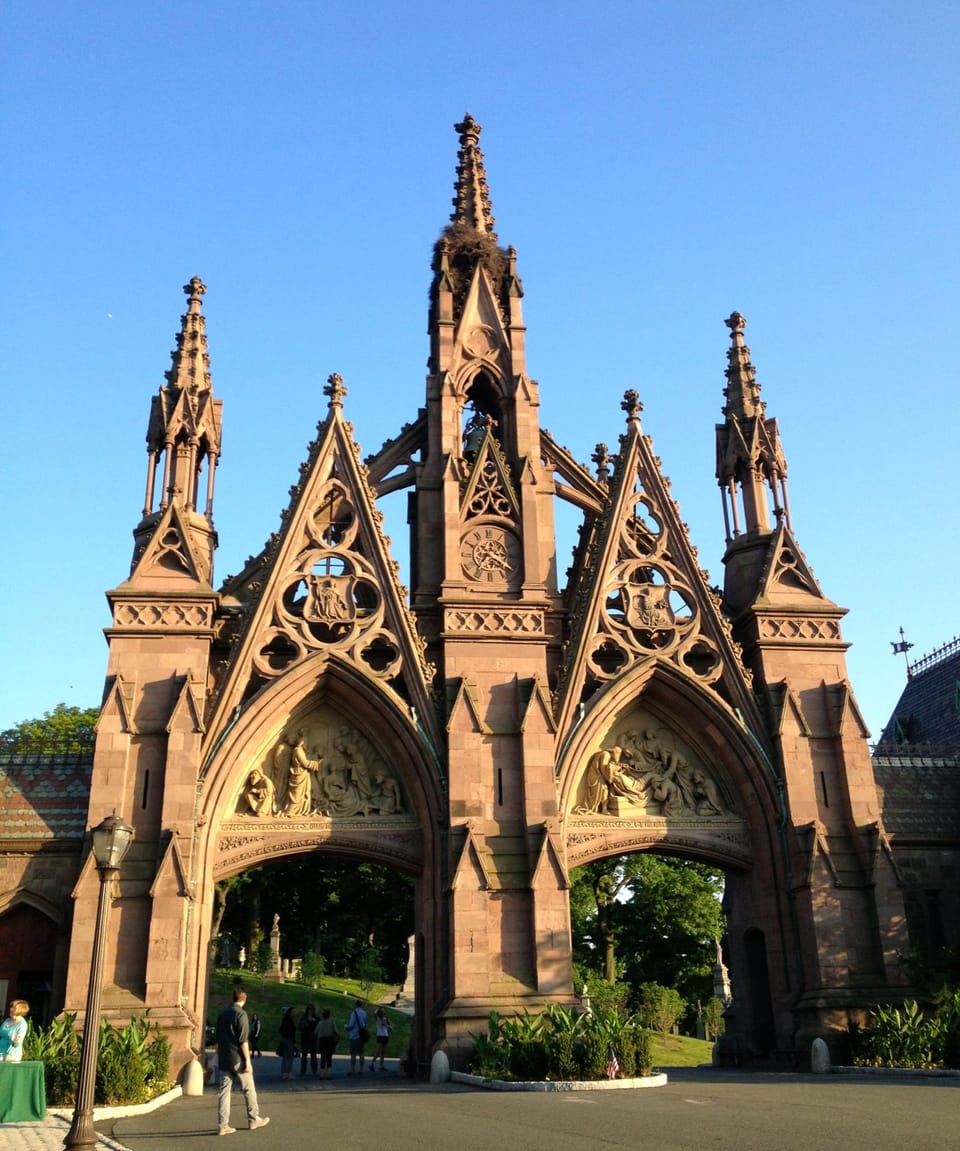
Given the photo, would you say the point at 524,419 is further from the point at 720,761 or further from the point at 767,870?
the point at 767,870

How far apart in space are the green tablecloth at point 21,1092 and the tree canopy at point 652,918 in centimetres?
3834

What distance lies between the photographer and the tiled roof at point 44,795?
23672 millimetres

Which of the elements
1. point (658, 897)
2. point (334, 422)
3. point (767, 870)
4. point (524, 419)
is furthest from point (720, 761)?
point (658, 897)

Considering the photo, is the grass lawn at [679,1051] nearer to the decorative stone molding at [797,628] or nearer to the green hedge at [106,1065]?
the decorative stone molding at [797,628]

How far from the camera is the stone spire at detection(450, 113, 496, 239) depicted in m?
34.3

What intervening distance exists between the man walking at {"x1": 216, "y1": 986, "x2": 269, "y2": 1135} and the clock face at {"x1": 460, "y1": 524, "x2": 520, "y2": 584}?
1372 centimetres

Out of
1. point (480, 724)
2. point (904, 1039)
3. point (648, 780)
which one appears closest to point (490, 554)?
point (480, 724)

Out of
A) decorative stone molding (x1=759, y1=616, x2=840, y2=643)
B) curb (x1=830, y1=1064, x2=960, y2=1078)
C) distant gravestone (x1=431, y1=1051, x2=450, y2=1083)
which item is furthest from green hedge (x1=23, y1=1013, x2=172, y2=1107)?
decorative stone molding (x1=759, y1=616, x2=840, y2=643)

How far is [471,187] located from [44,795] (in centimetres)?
2189

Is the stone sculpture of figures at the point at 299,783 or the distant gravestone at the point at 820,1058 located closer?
the distant gravestone at the point at 820,1058

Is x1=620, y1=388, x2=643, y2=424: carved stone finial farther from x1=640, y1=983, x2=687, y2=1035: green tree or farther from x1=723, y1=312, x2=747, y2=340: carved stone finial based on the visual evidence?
x1=640, y1=983, x2=687, y2=1035: green tree

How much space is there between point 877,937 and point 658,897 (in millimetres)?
30837

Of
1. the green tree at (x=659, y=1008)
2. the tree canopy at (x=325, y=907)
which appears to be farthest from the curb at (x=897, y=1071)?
the green tree at (x=659, y=1008)

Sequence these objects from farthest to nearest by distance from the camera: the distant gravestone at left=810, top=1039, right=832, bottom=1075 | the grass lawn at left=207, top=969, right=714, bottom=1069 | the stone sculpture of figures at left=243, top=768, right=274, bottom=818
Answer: the grass lawn at left=207, top=969, right=714, bottom=1069
the stone sculpture of figures at left=243, top=768, right=274, bottom=818
the distant gravestone at left=810, top=1039, right=832, bottom=1075
